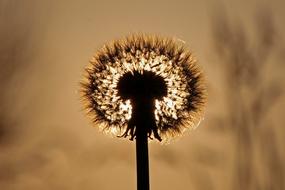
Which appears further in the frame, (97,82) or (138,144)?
(97,82)

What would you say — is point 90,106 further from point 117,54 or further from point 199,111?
point 199,111

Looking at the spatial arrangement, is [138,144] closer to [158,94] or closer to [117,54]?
[158,94]

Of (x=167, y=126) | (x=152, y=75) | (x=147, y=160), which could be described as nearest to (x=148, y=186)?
(x=147, y=160)

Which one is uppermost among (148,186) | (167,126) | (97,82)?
(97,82)

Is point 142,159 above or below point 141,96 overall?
below

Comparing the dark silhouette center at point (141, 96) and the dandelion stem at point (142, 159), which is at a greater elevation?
the dark silhouette center at point (141, 96)

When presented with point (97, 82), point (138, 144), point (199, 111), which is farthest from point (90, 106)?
point (199, 111)

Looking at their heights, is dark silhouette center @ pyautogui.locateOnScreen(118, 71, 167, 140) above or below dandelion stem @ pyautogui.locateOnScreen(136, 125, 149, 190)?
above

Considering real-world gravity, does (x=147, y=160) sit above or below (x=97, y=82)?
below
